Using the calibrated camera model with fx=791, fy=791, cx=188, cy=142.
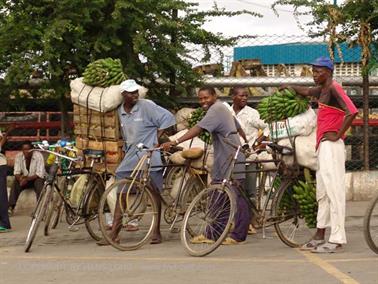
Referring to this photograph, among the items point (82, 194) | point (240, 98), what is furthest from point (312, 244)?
point (82, 194)

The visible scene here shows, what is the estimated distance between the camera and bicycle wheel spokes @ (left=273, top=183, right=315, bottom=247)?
806 centimetres

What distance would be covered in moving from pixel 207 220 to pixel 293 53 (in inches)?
291

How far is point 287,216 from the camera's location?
8109mm

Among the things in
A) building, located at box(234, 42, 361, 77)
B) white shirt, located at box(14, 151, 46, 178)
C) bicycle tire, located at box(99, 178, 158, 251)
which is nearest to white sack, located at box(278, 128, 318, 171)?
bicycle tire, located at box(99, 178, 158, 251)

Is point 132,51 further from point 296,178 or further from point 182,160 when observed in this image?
point 296,178

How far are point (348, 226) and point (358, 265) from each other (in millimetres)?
3044

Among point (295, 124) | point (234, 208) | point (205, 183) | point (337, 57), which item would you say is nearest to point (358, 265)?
point (234, 208)

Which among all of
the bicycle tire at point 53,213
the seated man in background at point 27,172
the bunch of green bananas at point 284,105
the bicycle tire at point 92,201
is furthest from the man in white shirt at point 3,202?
the bunch of green bananas at point 284,105

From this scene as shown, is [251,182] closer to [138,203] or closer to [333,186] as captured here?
[333,186]

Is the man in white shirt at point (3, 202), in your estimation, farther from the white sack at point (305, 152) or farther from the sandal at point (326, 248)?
the sandal at point (326, 248)

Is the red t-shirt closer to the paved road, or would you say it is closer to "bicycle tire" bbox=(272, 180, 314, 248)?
"bicycle tire" bbox=(272, 180, 314, 248)

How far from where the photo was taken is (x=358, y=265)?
6969 millimetres

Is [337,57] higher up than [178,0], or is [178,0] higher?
[178,0]

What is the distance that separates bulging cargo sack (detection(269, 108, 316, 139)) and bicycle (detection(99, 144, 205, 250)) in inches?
48.5
